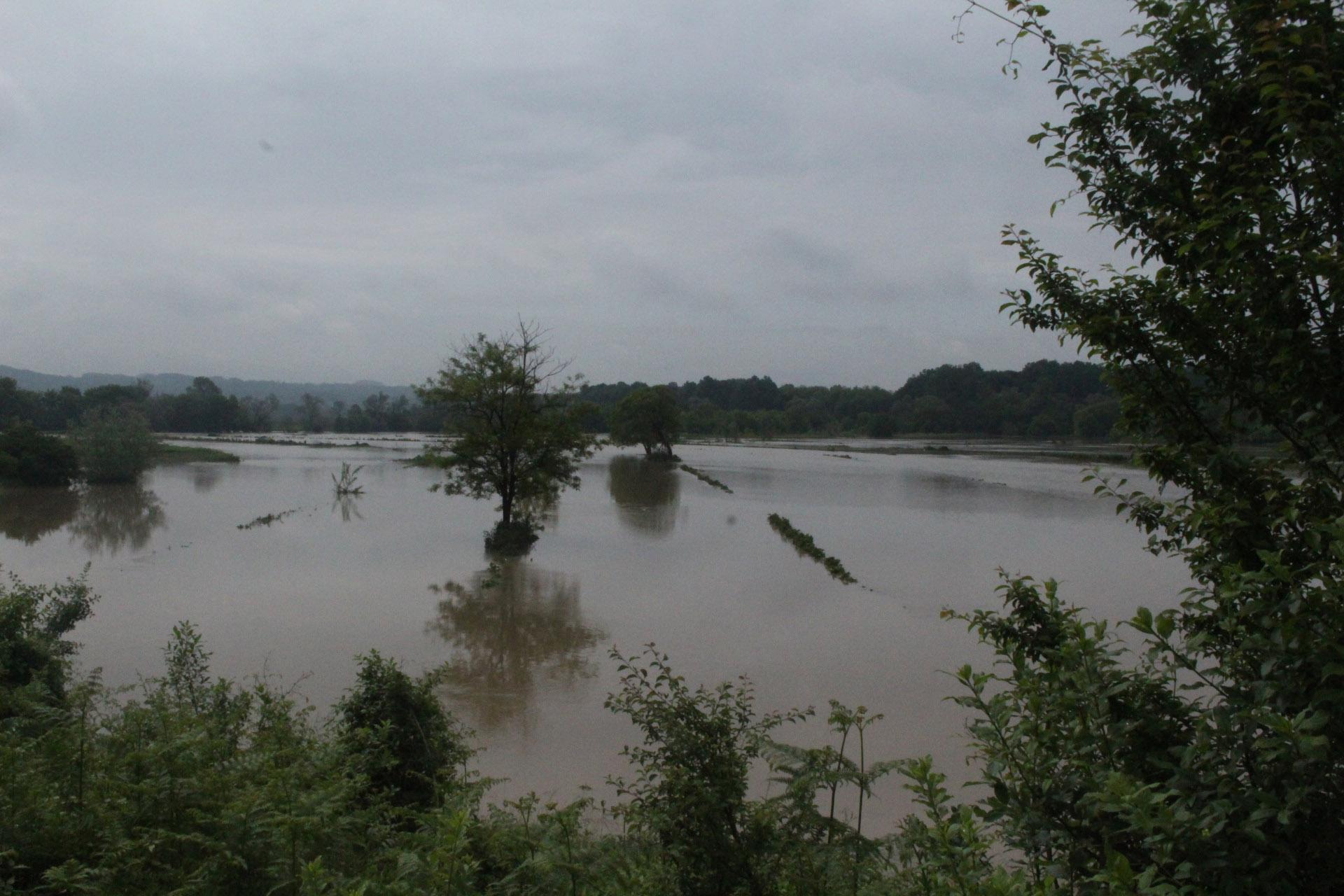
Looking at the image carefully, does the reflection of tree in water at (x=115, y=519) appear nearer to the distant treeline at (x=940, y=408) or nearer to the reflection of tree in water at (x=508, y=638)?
the reflection of tree in water at (x=508, y=638)

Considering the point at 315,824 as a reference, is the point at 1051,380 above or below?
above

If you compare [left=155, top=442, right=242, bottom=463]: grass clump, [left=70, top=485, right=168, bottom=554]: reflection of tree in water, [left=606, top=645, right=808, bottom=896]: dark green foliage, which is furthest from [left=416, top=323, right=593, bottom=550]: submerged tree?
[left=155, top=442, right=242, bottom=463]: grass clump

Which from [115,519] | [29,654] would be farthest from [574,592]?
[115,519]

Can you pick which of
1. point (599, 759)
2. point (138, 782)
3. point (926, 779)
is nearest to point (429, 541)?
point (599, 759)

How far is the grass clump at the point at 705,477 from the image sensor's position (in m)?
43.1

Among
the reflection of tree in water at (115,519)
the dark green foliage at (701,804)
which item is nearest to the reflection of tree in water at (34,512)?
the reflection of tree in water at (115,519)

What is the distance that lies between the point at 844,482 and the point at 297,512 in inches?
1168

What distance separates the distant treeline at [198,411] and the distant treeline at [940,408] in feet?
118

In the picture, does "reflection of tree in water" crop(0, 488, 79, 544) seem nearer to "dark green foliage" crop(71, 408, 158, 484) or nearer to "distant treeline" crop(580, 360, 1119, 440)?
"dark green foliage" crop(71, 408, 158, 484)

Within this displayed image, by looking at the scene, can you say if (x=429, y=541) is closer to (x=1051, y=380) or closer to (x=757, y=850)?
(x=757, y=850)

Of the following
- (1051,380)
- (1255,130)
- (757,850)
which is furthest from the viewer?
(1051,380)

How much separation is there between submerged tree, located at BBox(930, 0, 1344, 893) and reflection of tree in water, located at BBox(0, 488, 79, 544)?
29958mm

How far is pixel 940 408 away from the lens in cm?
11856

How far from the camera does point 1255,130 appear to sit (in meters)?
2.80
